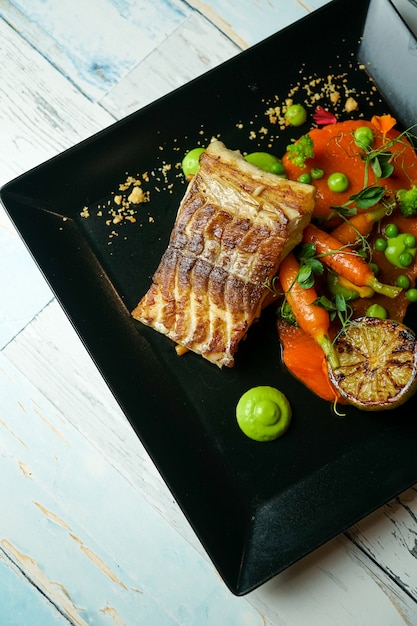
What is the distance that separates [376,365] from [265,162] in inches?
56.2

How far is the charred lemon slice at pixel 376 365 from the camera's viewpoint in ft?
12.2

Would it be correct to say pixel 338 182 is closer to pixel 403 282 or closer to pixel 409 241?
pixel 409 241

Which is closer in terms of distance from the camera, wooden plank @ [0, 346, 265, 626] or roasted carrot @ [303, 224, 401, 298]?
roasted carrot @ [303, 224, 401, 298]

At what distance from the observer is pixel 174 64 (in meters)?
4.54

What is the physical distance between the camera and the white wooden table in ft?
13.6

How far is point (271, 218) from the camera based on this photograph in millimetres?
3781

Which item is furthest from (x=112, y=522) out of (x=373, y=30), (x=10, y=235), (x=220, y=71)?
(x=373, y=30)

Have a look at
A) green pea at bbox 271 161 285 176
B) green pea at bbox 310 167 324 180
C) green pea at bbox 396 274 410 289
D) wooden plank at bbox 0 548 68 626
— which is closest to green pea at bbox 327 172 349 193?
green pea at bbox 310 167 324 180

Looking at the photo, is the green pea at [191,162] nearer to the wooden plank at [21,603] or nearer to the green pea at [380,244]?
the green pea at [380,244]

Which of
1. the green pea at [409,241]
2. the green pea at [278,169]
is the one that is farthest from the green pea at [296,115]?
the green pea at [409,241]

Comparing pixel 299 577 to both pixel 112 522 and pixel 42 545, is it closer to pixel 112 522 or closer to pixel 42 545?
pixel 112 522

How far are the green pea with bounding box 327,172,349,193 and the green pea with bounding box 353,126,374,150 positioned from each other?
0.21 meters

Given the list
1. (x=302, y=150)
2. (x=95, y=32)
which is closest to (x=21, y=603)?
(x=302, y=150)

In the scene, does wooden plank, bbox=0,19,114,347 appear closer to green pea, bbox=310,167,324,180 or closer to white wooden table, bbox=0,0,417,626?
white wooden table, bbox=0,0,417,626
